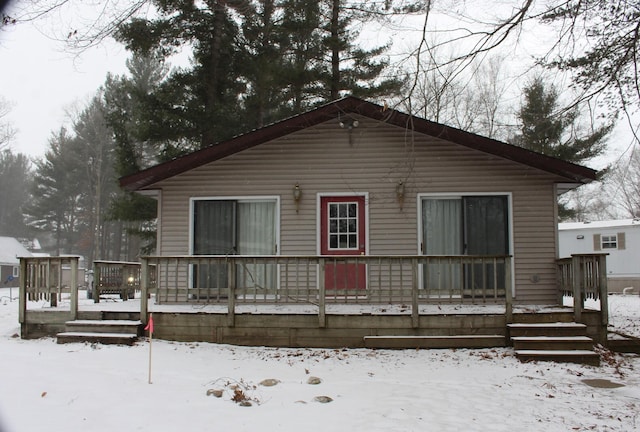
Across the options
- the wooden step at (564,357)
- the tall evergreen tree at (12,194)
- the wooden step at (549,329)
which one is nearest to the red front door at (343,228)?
the wooden step at (549,329)

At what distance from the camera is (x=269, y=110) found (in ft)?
64.8

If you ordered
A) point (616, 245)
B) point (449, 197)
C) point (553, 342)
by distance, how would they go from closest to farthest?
point (553, 342), point (449, 197), point (616, 245)

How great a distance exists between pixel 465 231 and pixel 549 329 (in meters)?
2.58

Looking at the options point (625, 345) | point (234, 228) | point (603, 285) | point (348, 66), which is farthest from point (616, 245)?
point (234, 228)

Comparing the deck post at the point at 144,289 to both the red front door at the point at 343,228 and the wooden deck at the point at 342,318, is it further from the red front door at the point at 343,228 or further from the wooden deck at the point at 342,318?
the red front door at the point at 343,228

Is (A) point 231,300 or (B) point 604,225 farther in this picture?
(B) point 604,225

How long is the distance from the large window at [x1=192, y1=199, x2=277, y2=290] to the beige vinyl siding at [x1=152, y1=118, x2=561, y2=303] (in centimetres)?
20

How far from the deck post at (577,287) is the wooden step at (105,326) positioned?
20.9 ft

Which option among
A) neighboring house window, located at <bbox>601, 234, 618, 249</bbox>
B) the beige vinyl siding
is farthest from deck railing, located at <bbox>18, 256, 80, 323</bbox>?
neighboring house window, located at <bbox>601, 234, 618, 249</bbox>

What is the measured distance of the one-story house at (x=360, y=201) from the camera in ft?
31.0

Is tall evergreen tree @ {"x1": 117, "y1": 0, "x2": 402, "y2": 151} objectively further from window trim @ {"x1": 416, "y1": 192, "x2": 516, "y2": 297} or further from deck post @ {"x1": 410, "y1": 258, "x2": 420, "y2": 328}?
deck post @ {"x1": 410, "y1": 258, "x2": 420, "y2": 328}

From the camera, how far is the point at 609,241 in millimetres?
23484

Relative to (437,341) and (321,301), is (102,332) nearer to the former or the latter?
(321,301)

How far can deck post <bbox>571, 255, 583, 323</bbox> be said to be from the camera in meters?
7.73
